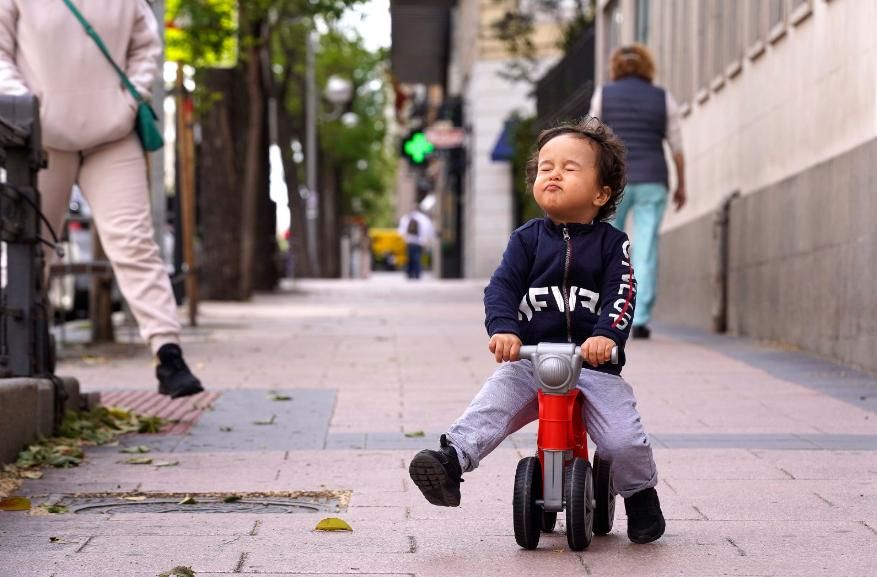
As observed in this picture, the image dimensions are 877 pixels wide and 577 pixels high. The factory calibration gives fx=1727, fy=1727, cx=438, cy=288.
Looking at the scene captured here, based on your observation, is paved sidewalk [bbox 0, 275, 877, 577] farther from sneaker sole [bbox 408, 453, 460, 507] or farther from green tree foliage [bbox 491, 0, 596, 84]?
green tree foliage [bbox 491, 0, 596, 84]

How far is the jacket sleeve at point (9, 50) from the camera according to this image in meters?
7.15

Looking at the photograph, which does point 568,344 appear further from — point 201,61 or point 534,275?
point 201,61

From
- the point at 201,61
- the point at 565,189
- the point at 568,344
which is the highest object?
the point at 201,61

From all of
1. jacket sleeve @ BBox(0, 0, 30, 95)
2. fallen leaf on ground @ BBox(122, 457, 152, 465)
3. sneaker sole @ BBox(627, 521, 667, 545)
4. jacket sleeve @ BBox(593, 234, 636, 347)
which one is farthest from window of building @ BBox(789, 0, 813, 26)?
sneaker sole @ BBox(627, 521, 667, 545)

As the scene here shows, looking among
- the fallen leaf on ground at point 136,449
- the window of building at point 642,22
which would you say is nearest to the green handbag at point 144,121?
the fallen leaf on ground at point 136,449

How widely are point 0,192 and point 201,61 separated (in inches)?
573

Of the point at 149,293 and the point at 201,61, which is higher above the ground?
the point at 201,61

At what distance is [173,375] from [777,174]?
6.66 m

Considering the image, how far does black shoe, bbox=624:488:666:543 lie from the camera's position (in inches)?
190

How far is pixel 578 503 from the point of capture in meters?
4.60

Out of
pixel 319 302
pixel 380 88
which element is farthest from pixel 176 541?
pixel 380 88

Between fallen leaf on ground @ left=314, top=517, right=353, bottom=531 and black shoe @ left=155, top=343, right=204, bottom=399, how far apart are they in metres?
2.32

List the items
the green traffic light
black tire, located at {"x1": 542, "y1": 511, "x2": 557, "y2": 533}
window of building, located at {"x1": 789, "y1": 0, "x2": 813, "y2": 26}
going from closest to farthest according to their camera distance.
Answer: black tire, located at {"x1": 542, "y1": 511, "x2": 557, "y2": 533} < window of building, located at {"x1": 789, "y1": 0, "x2": 813, "y2": 26} < the green traffic light

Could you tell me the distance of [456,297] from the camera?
83.3 ft
